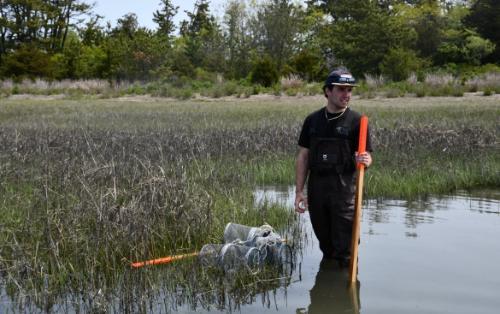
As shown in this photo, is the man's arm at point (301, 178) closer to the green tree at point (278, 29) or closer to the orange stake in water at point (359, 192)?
the orange stake in water at point (359, 192)

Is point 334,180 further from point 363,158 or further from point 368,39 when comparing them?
point 368,39

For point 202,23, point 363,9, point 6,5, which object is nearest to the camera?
point 363,9

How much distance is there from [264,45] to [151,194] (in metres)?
45.9

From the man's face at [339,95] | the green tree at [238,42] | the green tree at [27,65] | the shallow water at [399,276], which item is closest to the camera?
the shallow water at [399,276]

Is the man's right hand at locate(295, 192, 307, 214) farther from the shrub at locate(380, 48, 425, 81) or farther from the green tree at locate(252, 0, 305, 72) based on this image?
the green tree at locate(252, 0, 305, 72)

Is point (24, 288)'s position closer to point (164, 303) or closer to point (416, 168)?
point (164, 303)

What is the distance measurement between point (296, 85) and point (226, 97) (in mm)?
3533

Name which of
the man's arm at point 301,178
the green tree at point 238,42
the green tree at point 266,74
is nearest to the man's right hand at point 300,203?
the man's arm at point 301,178

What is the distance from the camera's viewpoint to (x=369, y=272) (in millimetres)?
7176

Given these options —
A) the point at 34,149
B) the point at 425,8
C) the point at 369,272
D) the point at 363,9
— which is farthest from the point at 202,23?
the point at 369,272

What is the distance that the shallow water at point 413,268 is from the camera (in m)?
6.25

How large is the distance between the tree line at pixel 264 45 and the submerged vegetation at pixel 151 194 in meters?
25.0

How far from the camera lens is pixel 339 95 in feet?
21.0

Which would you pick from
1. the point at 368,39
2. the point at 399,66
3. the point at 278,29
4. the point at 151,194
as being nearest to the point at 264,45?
the point at 278,29
